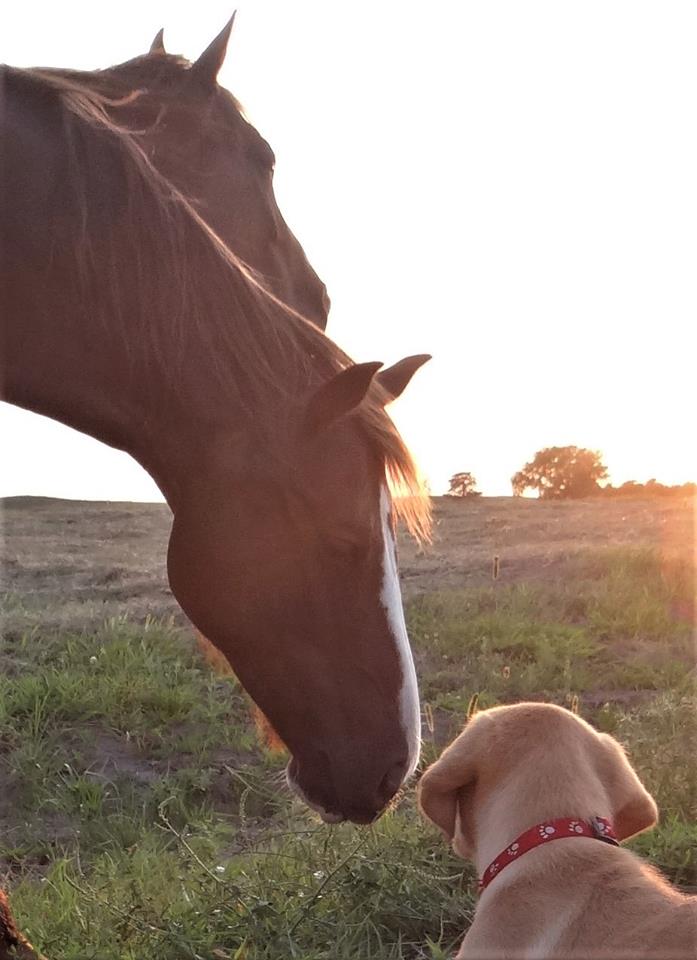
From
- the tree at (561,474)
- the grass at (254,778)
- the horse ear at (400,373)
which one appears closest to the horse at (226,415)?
the horse ear at (400,373)

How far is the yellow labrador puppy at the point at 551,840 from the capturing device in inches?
69.9

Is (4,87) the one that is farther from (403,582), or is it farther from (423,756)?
(403,582)

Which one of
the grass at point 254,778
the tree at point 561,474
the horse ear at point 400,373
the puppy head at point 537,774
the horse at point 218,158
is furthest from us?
the tree at point 561,474

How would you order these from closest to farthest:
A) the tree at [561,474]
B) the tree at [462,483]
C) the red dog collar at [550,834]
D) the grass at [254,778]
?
the red dog collar at [550,834] → the grass at [254,778] → the tree at [462,483] → the tree at [561,474]

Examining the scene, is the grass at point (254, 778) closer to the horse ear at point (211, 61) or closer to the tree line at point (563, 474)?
the horse ear at point (211, 61)

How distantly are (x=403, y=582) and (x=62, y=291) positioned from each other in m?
6.49

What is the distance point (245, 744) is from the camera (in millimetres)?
4836

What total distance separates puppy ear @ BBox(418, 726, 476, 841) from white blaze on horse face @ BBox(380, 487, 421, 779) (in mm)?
158

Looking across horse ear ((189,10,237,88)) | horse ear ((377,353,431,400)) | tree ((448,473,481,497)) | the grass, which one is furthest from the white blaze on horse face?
tree ((448,473,481,497))

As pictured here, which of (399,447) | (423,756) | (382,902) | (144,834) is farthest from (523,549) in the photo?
(399,447)

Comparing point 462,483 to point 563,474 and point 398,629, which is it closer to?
point 563,474

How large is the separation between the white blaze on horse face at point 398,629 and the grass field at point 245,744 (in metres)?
0.78

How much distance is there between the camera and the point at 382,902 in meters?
2.73

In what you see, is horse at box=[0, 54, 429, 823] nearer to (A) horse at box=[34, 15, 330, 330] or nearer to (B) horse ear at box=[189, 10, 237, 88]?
(A) horse at box=[34, 15, 330, 330]
